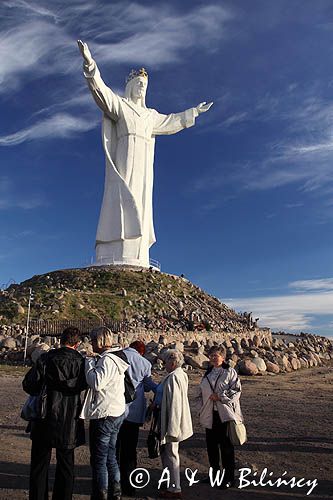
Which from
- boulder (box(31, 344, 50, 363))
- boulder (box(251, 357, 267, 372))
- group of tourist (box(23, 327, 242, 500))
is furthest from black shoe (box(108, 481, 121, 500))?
boulder (box(251, 357, 267, 372))

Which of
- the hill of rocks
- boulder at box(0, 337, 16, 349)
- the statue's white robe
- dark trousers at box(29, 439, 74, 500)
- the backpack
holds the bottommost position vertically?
dark trousers at box(29, 439, 74, 500)

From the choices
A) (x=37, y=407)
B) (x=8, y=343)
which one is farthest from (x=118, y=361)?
(x=8, y=343)

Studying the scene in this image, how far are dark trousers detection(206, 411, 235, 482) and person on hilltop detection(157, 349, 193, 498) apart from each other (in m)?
0.62

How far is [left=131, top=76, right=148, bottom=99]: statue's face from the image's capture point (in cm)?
3438

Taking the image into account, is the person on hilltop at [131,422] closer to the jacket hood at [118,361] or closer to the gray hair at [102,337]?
the jacket hood at [118,361]

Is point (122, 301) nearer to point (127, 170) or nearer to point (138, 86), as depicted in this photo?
point (127, 170)

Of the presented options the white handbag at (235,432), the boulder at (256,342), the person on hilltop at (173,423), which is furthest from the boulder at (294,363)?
the person on hilltop at (173,423)

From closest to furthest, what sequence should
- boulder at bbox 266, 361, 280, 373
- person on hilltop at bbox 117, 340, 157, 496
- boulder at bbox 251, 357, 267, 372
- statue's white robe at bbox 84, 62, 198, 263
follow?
person on hilltop at bbox 117, 340, 157, 496 < boulder at bbox 251, 357, 267, 372 < boulder at bbox 266, 361, 280, 373 < statue's white robe at bbox 84, 62, 198, 263

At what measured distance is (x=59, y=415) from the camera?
4.34m

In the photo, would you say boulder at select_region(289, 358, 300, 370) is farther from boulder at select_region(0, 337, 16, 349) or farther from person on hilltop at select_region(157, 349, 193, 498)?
person on hilltop at select_region(157, 349, 193, 498)

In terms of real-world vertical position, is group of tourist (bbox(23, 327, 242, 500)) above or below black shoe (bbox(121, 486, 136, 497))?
above

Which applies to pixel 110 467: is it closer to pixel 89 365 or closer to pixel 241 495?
pixel 89 365

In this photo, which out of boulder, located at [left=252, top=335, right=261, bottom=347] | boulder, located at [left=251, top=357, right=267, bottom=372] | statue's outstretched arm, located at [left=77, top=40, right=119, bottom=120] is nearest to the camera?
boulder, located at [left=251, top=357, right=267, bottom=372]
